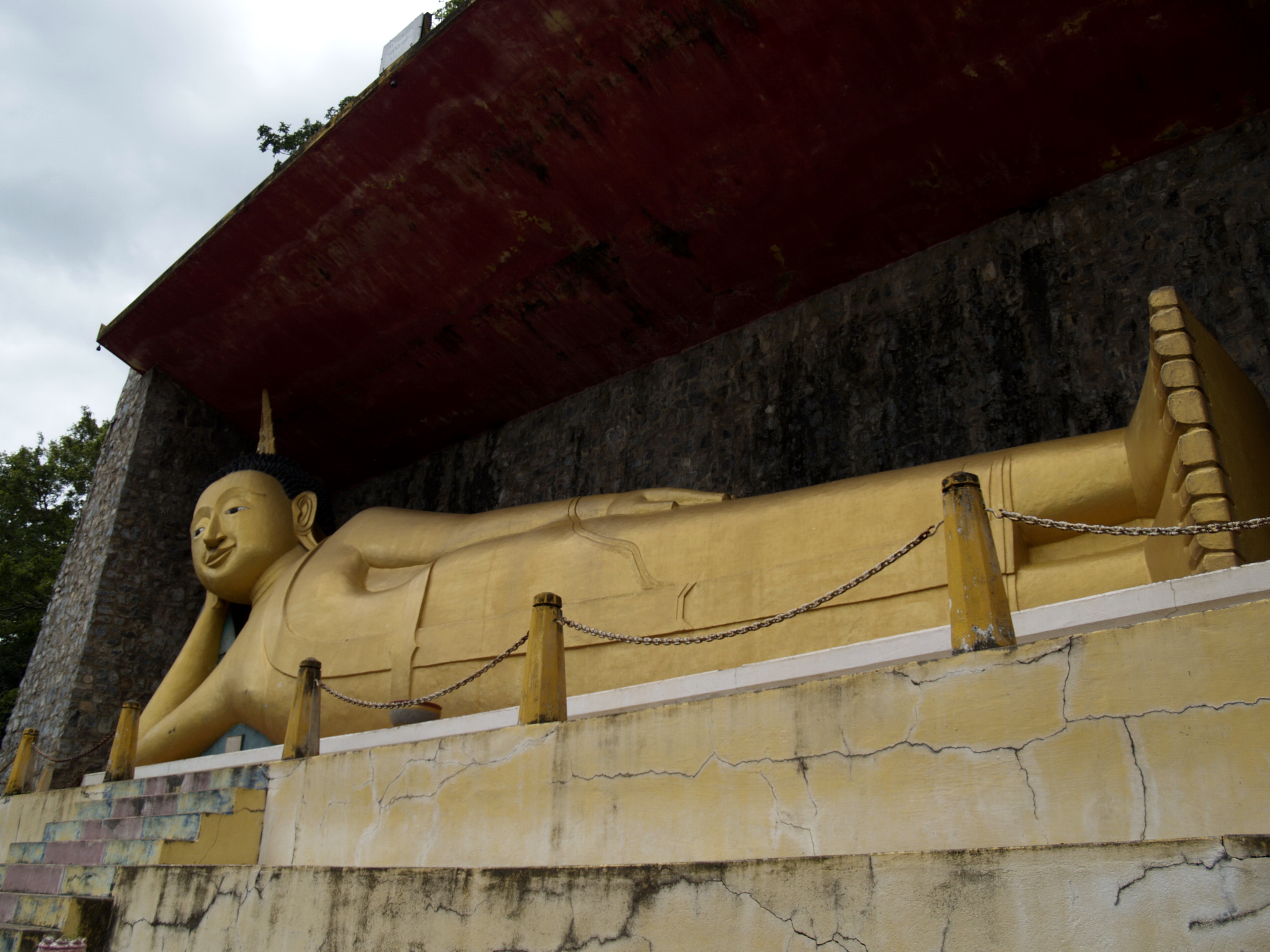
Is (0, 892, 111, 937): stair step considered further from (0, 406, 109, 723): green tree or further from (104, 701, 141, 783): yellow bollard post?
(0, 406, 109, 723): green tree

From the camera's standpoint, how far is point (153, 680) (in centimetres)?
855

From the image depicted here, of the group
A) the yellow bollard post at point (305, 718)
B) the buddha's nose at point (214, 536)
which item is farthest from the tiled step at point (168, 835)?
the buddha's nose at point (214, 536)

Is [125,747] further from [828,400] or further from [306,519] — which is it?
[828,400]

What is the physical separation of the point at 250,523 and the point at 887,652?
15.4 feet

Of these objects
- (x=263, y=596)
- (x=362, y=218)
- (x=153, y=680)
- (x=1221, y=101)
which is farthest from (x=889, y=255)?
(x=153, y=680)

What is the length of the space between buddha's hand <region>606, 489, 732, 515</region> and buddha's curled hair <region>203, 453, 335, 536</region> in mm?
2550

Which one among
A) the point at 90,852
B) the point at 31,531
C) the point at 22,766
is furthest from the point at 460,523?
the point at 31,531

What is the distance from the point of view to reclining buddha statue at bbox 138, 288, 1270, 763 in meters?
3.17

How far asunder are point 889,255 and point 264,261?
4.65m

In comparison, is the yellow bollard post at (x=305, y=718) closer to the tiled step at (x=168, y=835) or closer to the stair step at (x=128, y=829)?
the tiled step at (x=168, y=835)

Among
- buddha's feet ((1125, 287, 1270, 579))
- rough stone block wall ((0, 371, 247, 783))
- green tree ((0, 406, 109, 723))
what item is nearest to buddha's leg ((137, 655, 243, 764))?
rough stone block wall ((0, 371, 247, 783))

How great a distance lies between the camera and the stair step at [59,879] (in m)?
4.34

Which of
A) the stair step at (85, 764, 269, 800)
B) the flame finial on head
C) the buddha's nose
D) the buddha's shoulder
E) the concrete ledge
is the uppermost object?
the flame finial on head

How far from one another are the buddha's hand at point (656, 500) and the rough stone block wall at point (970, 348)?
1.95 metres
